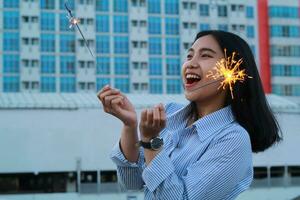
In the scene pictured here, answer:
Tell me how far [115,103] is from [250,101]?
40 cm

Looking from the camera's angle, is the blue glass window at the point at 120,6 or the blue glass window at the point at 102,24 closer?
the blue glass window at the point at 102,24

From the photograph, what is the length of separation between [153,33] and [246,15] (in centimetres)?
807

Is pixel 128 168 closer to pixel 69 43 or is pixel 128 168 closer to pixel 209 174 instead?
pixel 209 174

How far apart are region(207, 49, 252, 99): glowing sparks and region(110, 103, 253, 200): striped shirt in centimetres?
8

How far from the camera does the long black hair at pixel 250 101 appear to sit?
1.77 meters

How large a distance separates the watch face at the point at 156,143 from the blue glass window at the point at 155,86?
4819cm

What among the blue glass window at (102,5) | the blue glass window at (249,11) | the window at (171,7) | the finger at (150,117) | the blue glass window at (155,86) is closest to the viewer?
the finger at (150,117)

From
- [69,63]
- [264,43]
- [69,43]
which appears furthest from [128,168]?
[264,43]

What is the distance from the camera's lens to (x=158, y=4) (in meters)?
50.7

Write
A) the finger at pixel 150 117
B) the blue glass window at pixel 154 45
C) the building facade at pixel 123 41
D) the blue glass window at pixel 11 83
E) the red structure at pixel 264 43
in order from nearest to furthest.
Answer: the finger at pixel 150 117
the blue glass window at pixel 11 83
the building facade at pixel 123 41
the blue glass window at pixel 154 45
the red structure at pixel 264 43

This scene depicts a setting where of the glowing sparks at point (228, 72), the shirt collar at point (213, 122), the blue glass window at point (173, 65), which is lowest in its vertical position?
the shirt collar at point (213, 122)

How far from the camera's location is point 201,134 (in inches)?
67.6

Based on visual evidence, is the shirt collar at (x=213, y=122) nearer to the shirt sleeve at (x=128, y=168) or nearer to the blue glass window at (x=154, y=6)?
the shirt sleeve at (x=128, y=168)

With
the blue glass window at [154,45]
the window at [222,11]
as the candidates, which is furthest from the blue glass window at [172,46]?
the window at [222,11]
